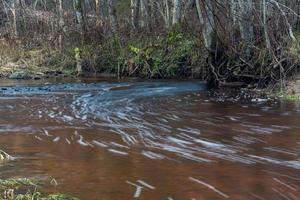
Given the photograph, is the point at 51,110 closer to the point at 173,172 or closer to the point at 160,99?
the point at 160,99

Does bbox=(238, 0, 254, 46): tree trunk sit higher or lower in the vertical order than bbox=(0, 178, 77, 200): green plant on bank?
higher

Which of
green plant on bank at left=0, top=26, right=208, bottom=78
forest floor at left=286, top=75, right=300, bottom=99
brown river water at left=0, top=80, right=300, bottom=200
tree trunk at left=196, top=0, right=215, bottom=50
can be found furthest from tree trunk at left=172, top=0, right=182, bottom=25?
brown river water at left=0, top=80, right=300, bottom=200

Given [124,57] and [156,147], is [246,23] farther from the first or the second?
[156,147]

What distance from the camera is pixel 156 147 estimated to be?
7758mm

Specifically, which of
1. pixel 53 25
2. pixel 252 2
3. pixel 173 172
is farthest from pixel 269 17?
pixel 53 25

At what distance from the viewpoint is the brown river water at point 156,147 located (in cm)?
572

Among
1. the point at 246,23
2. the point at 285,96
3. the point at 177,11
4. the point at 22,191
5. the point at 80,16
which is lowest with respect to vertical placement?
the point at 22,191

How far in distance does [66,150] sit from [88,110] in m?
4.38

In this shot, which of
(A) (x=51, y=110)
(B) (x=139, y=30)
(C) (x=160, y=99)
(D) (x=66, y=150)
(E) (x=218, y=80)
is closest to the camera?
(D) (x=66, y=150)

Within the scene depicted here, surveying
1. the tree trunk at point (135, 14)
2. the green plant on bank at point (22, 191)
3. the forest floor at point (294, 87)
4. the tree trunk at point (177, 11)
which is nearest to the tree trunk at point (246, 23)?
the forest floor at point (294, 87)

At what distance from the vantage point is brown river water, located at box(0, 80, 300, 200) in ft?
18.8

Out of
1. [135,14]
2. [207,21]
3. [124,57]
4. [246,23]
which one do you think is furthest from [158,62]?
[135,14]

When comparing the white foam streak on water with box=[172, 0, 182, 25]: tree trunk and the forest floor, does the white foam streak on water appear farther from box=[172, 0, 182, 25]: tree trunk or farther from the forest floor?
box=[172, 0, 182, 25]: tree trunk

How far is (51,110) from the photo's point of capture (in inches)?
471
